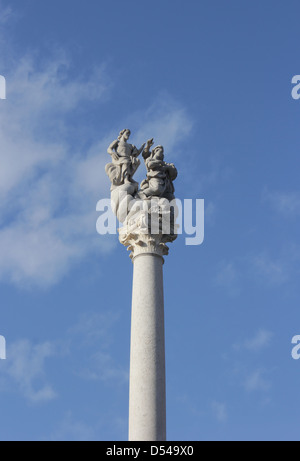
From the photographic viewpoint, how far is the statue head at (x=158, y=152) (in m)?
40.9

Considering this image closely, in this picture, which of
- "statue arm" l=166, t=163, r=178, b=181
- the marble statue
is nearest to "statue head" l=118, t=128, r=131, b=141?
the marble statue

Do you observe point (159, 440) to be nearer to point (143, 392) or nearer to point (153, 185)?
point (143, 392)

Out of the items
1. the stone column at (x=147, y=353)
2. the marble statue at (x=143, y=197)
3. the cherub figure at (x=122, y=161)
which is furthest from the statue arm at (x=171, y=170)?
the stone column at (x=147, y=353)

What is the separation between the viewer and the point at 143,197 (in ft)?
129

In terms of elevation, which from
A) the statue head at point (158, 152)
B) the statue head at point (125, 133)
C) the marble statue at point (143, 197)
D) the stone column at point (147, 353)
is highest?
Result: the statue head at point (125, 133)

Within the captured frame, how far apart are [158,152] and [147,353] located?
11177 mm

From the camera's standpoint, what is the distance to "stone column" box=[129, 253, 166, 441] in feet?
109

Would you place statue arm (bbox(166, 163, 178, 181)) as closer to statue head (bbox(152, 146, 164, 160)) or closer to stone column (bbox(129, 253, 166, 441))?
statue head (bbox(152, 146, 164, 160))

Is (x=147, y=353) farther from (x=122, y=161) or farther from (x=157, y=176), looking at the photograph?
(x=122, y=161)

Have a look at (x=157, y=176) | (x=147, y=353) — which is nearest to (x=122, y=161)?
(x=157, y=176)

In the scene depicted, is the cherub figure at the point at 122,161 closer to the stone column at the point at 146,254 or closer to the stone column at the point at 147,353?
the stone column at the point at 146,254

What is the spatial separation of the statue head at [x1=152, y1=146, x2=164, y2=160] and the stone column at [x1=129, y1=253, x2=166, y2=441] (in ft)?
19.4

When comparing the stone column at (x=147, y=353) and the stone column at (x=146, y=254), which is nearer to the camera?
the stone column at (x=147, y=353)
